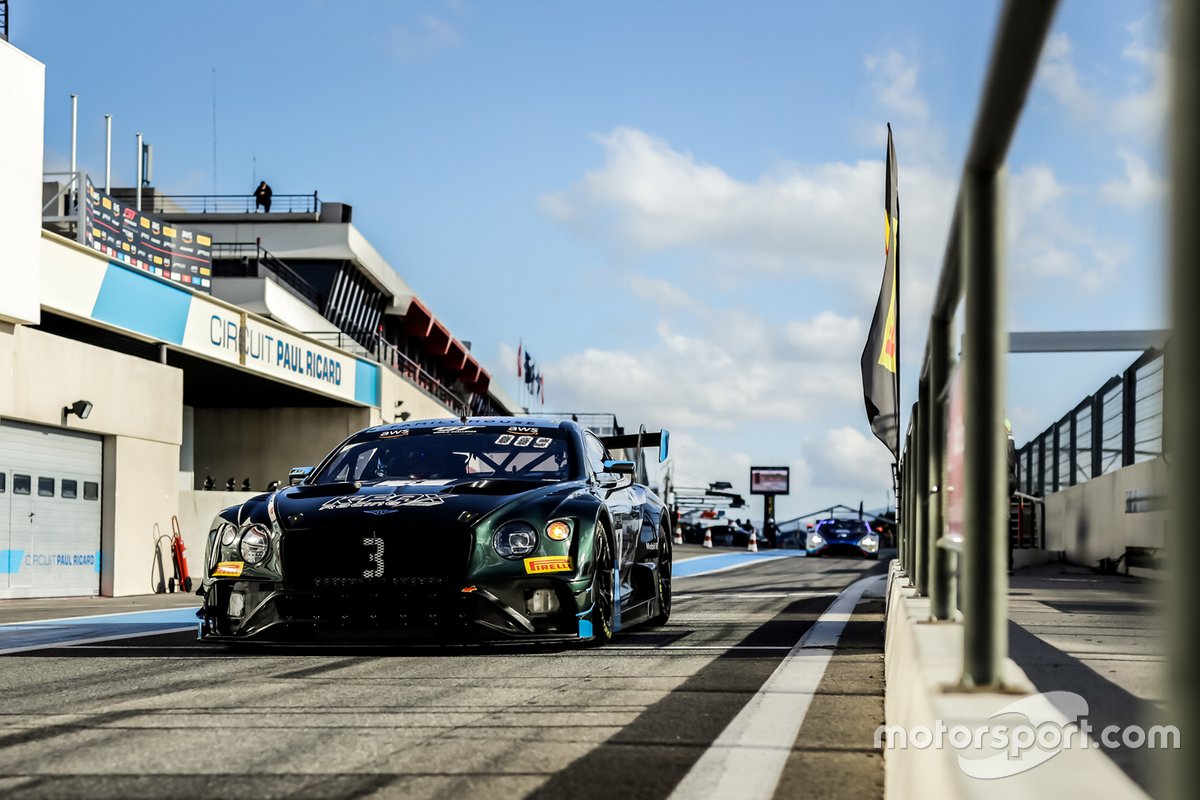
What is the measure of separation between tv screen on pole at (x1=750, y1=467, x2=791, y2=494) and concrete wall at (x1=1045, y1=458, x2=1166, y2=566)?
424 ft

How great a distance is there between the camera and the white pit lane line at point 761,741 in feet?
12.4

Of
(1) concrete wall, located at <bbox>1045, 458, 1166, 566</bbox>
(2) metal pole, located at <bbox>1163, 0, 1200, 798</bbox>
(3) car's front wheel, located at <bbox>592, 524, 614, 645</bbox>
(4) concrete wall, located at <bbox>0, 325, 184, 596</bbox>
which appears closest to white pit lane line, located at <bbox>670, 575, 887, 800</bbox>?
(3) car's front wheel, located at <bbox>592, 524, 614, 645</bbox>

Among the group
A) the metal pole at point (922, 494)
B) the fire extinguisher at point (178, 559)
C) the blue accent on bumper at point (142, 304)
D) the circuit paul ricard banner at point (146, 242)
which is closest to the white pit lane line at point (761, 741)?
the metal pole at point (922, 494)

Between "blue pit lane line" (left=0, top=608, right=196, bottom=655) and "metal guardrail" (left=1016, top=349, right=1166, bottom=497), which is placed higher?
"metal guardrail" (left=1016, top=349, right=1166, bottom=497)

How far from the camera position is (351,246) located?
44.9 meters

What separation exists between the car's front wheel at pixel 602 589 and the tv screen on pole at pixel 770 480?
149 m

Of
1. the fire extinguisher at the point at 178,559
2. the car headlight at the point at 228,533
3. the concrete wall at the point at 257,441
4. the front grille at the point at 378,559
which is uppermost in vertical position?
the concrete wall at the point at 257,441

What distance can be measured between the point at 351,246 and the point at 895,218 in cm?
3482

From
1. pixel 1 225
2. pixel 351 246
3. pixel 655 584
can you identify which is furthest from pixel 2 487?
pixel 351 246

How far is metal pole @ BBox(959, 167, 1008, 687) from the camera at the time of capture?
2520 mm

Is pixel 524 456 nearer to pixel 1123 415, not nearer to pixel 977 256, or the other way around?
pixel 977 256

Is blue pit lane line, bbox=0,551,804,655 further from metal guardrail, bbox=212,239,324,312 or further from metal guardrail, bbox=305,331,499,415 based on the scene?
metal guardrail, bbox=212,239,324,312

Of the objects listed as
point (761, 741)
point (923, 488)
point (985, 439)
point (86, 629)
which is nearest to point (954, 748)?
point (985, 439)

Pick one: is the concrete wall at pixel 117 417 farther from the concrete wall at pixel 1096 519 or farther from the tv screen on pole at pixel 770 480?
the tv screen on pole at pixel 770 480
